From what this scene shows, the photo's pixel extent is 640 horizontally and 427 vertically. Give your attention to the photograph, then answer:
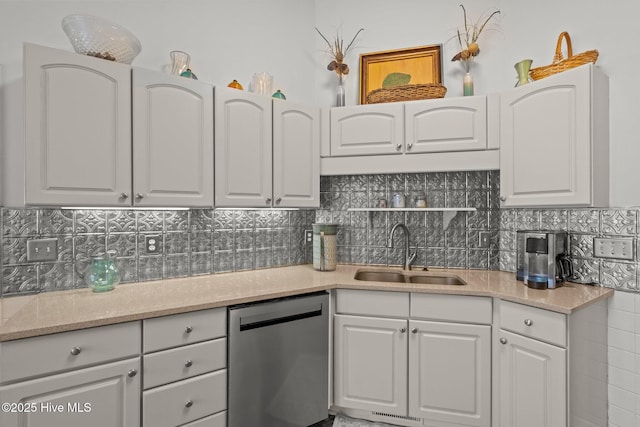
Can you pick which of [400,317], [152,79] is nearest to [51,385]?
[152,79]

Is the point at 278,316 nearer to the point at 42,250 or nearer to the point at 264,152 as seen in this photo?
the point at 264,152

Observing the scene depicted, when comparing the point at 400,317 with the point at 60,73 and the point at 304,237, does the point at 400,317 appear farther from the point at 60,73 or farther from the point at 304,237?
the point at 60,73

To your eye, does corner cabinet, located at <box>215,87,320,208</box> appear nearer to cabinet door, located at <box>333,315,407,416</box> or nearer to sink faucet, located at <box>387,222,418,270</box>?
sink faucet, located at <box>387,222,418,270</box>


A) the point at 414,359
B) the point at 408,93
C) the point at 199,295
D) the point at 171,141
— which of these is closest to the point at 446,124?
the point at 408,93

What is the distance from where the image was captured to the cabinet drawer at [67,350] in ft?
4.17

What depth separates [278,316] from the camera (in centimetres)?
194

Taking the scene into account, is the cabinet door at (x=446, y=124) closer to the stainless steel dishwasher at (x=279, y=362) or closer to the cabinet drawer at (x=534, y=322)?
the cabinet drawer at (x=534, y=322)

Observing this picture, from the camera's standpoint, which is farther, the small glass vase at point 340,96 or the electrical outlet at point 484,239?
the small glass vase at point 340,96

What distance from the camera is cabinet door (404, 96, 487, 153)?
2.33m

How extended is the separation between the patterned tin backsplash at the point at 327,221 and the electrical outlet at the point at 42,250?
0.02 metres

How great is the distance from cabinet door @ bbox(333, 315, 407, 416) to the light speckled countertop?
250 mm

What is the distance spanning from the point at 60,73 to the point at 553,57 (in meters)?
2.71

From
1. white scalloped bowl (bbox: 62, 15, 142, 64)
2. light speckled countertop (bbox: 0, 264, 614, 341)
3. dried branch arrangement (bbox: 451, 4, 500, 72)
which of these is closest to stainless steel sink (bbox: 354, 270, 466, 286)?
light speckled countertop (bbox: 0, 264, 614, 341)

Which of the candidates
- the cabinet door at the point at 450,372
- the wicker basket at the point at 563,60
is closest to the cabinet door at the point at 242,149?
the cabinet door at the point at 450,372
